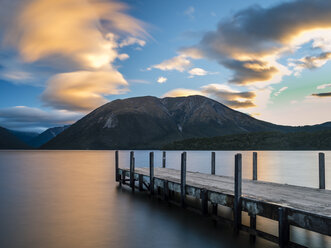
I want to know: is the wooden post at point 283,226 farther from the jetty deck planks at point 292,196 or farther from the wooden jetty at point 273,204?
the jetty deck planks at point 292,196

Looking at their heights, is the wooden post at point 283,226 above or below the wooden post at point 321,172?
below

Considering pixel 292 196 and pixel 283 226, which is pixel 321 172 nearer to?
pixel 292 196

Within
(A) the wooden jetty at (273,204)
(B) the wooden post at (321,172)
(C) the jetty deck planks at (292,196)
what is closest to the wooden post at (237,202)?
(A) the wooden jetty at (273,204)

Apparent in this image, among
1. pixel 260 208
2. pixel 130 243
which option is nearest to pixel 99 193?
pixel 130 243

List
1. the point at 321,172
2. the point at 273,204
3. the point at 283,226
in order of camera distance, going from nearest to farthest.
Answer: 1. the point at 283,226
2. the point at 273,204
3. the point at 321,172

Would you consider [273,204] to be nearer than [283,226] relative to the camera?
No

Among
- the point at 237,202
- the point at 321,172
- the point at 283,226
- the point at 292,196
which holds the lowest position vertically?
the point at 283,226

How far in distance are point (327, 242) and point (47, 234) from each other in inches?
448

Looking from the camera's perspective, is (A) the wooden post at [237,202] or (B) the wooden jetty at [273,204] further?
(A) the wooden post at [237,202]

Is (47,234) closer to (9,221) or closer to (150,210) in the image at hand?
(9,221)

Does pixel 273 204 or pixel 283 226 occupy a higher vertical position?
pixel 273 204

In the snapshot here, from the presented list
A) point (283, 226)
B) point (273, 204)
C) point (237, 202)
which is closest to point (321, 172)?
point (237, 202)

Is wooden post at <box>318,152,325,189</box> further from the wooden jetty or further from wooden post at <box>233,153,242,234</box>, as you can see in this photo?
wooden post at <box>233,153,242,234</box>

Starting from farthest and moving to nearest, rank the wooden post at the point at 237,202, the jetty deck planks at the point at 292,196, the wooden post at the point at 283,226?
the wooden post at the point at 237,202
the jetty deck planks at the point at 292,196
the wooden post at the point at 283,226
